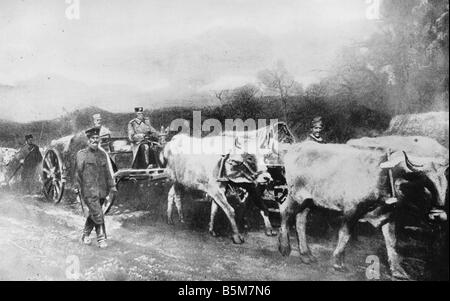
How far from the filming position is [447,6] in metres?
→ 5.21

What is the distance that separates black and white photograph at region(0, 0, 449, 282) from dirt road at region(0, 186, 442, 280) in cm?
2

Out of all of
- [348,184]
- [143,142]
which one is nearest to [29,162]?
[143,142]

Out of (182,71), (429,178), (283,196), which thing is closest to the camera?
(429,178)

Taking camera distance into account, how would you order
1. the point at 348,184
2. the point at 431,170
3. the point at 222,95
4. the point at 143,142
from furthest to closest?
the point at 143,142 → the point at 222,95 → the point at 348,184 → the point at 431,170

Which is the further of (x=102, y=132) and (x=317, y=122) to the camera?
(x=102, y=132)

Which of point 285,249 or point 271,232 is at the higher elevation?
point 271,232

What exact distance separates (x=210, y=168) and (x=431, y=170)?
8.15 feet

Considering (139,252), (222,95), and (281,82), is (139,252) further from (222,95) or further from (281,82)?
(281,82)

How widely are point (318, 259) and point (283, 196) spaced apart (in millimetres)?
815

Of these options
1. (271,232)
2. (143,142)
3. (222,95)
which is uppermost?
(222,95)

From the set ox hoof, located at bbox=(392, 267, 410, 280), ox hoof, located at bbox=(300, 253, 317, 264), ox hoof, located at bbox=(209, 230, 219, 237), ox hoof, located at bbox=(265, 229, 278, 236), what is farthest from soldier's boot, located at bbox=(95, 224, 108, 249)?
ox hoof, located at bbox=(392, 267, 410, 280)

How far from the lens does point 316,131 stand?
545cm

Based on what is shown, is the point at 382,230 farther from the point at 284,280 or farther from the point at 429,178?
the point at 284,280
